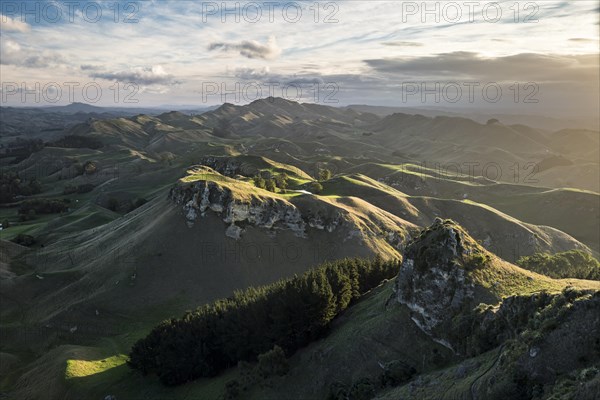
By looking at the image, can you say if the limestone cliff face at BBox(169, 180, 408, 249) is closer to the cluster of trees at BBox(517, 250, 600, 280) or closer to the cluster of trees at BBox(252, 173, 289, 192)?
the cluster of trees at BBox(252, 173, 289, 192)

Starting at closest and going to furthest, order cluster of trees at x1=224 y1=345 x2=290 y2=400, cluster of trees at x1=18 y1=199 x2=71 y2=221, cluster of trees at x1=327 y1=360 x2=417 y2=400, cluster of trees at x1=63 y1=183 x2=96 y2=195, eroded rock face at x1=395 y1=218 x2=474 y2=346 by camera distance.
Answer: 1. cluster of trees at x1=327 y1=360 x2=417 y2=400
2. eroded rock face at x1=395 y1=218 x2=474 y2=346
3. cluster of trees at x1=224 y1=345 x2=290 y2=400
4. cluster of trees at x1=18 y1=199 x2=71 y2=221
5. cluster of trees at x1=63 y1=183 x2=96 y2=195

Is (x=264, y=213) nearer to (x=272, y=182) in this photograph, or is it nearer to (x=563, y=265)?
(x=272, y=182)

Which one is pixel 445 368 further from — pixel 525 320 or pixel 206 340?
pixel 206 340

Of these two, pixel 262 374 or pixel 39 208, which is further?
pixel 39 208

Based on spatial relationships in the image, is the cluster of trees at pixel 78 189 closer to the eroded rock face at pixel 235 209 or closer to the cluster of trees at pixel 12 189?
the cluster of trees at pixel 12 189

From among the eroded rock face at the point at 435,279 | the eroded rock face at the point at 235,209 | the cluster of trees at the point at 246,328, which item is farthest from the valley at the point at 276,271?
the cluster of trees at the point at 246,328

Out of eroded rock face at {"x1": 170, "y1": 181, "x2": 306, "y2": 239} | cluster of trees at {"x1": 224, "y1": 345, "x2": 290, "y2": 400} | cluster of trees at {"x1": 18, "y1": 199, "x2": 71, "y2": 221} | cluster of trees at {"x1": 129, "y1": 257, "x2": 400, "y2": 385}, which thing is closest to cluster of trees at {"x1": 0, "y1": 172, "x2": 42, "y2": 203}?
cluster of trees at {"x1": 18, "y1": 199, "x2": 71, "y2": 221}

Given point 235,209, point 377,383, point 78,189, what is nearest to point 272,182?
point 235,209

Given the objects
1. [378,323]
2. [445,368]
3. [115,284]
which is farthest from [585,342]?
[115,284]
